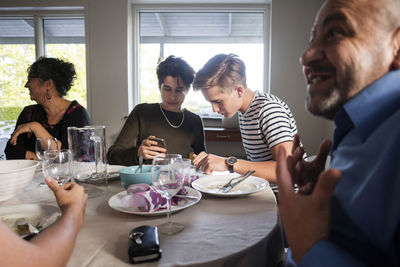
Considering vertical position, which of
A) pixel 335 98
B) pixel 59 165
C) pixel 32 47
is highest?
pixel 32 47

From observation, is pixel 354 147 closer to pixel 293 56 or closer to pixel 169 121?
pixel 169 121

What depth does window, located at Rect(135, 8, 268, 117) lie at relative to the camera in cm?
383

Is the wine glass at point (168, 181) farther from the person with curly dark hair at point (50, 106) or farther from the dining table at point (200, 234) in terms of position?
the person with curly dark hair at point (50, 106)

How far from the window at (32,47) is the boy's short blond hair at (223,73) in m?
2.67

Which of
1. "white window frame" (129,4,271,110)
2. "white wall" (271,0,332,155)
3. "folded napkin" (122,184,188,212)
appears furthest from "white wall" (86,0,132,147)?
"folded napkin" (122,184,188,212)

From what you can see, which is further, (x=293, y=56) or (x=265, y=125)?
(x=293, y=56)

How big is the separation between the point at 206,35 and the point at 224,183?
2944 millimetres

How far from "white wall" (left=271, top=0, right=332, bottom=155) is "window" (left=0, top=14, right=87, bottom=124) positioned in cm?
238

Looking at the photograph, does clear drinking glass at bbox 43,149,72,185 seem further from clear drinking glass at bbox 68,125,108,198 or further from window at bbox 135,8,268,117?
window at bbox 135,8,268,117

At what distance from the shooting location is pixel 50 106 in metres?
2.24

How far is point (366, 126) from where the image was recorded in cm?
65

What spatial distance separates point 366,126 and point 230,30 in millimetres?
3406

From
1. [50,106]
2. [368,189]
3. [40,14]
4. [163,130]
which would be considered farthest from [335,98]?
[40,14]

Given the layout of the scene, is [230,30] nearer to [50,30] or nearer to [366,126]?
[50,30]
